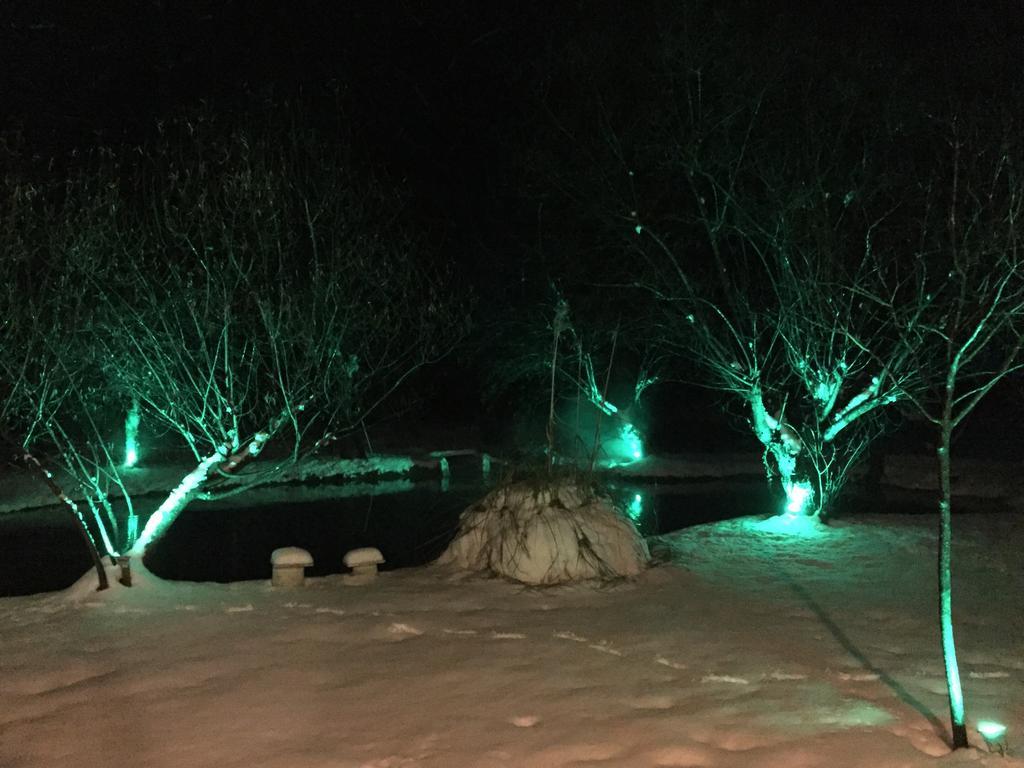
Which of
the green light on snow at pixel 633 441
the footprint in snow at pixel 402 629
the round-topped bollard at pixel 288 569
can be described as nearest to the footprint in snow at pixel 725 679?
the footprint in snow at pixel 402 629

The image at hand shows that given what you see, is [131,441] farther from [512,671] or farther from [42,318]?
[512,671]

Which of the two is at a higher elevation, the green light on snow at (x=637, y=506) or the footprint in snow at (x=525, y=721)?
the footprint in snow at (x=525, y=721)

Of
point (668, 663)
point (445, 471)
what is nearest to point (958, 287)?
point (668, 663)

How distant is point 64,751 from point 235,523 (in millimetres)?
12308

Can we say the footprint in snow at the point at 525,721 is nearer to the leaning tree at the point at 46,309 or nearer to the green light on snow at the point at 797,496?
the leaning tree at the point at 46,309

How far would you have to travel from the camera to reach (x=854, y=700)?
5.19 metres

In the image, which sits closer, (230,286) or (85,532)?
(85,532)

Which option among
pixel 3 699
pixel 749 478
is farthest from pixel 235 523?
pixel 749 478

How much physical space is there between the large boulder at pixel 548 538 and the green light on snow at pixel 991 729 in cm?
382

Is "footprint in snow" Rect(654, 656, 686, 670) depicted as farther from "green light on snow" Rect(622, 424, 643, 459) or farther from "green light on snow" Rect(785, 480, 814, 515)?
"green light on snow" Rect(622, 424, 643, 459)

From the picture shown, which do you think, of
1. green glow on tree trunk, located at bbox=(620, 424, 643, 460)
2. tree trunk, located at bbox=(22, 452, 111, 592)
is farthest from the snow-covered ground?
green glow on tree trunk, located at bbox=(620, 424, 643, 460)

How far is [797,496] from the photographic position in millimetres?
12273

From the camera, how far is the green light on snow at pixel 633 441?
2437cm

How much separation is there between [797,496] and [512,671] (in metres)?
7.60
